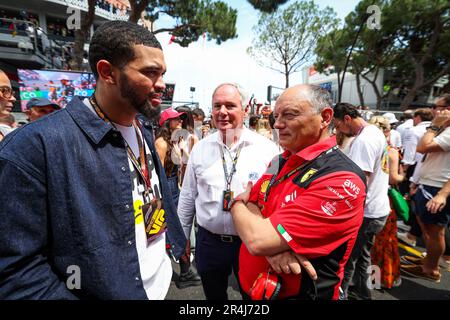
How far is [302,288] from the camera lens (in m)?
1.30

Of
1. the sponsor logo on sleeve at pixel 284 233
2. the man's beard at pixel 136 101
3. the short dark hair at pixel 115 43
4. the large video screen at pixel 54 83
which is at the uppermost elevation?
the large video screen at pixel 54 83

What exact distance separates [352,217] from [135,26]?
4.79ft

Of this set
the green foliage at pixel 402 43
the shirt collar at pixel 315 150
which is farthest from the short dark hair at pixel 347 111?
the green foliage at pixel 402 43

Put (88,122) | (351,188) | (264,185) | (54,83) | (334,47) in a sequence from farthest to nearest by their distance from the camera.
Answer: (334,47) < (54,83) < (264,185) < (351,188) < (88,122)

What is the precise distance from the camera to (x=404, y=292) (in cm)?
309

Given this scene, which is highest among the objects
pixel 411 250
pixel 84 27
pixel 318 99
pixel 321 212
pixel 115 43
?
pixel 84 27

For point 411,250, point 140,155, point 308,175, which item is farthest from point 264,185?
point 411,250

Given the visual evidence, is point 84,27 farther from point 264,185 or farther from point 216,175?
point 264,185

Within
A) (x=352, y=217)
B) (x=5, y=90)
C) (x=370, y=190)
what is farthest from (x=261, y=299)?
(x=5, y=90)

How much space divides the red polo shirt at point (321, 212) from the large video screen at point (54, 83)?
9283 millimetres

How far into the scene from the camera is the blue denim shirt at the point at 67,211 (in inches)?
35.6

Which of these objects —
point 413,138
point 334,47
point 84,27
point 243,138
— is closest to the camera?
point 243,138

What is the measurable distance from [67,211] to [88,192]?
105 millimetres

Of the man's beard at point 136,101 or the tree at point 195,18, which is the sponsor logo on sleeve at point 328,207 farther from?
the tree at point 195,18
